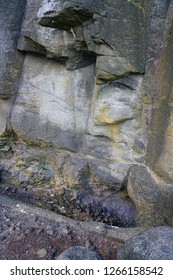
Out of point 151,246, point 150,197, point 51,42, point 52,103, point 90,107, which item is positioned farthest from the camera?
point 52,103

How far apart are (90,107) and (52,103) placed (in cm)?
43

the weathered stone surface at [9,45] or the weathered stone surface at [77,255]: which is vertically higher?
the weathered stone surface at [9,45]

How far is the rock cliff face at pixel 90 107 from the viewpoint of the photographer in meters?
2.55

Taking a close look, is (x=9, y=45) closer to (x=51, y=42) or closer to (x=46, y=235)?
(x=51, y=42)

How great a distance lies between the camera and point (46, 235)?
2639 mm

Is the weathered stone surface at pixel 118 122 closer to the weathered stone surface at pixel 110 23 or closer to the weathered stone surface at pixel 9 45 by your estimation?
the weathered stone surface at pixel 110 23

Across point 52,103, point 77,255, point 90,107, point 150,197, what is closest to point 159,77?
point 90,107

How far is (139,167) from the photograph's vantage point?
2896 mm

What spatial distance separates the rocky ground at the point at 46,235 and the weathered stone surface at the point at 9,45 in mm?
1268

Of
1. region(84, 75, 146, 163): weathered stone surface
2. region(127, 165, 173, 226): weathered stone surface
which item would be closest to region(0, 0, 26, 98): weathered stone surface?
region(84, 75, 146, 163): weathered stone surface

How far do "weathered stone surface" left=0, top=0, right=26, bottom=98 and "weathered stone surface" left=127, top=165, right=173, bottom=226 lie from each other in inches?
61.6

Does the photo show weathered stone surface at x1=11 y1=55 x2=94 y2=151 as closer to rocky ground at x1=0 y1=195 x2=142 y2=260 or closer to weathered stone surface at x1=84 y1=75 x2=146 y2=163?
weathered stone surface at x1=84 y1=75 x2=146 y2=163

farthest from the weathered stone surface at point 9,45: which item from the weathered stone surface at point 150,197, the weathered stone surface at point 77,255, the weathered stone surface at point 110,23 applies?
the weathered stone surface at point 77,255

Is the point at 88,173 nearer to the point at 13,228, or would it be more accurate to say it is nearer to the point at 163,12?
the point at 13,228
